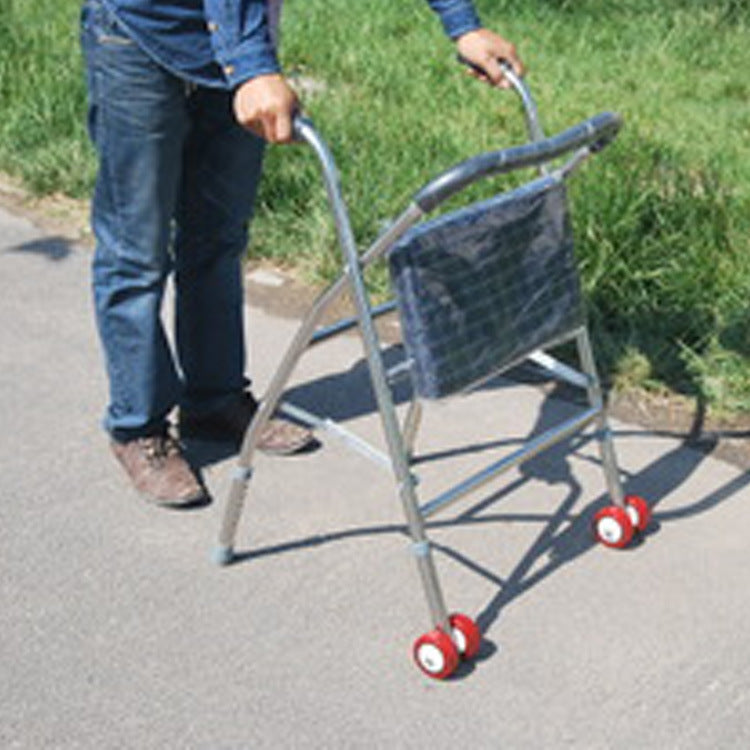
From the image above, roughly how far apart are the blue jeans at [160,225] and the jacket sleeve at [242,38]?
38cm

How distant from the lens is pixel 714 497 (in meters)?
3.51

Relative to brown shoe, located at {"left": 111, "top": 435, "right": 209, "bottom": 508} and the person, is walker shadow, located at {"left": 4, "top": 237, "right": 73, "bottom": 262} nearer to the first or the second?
the person

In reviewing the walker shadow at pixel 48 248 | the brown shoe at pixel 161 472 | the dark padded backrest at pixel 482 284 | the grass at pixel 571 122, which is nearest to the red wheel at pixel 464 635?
the dark padded backrest at pixel 482 284

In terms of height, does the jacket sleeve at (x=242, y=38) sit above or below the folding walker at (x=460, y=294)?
above

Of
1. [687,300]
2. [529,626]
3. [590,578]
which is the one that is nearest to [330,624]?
[529,626]

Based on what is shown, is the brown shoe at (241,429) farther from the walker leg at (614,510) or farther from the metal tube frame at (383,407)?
the walker leg at (614,510)

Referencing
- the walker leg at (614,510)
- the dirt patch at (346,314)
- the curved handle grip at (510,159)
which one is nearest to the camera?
the curved handle grip at (510,159)

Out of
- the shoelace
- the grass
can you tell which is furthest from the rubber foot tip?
the grass

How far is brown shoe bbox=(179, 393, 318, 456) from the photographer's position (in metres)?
3.67

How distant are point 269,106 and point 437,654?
1.16 meters

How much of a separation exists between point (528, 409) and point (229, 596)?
Result: 1261 millimetres

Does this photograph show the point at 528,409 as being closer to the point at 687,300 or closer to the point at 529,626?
the point at 687,300

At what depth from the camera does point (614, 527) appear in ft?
10.6

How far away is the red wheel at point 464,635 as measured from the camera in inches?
110
